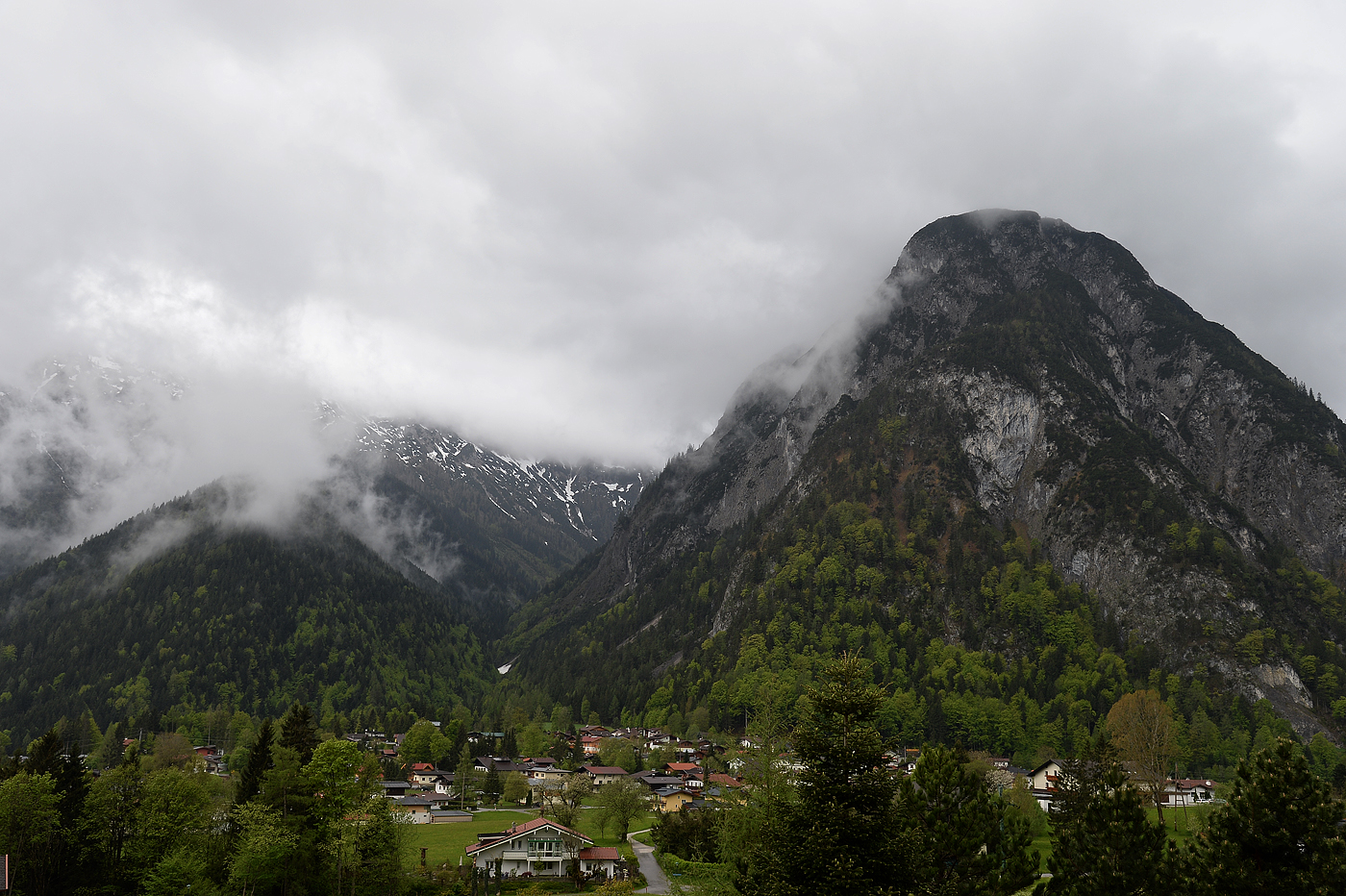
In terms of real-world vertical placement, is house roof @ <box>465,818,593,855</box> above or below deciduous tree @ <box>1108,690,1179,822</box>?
below

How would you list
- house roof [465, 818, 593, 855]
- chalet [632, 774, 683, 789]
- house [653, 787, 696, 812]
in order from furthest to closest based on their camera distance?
1. chalet [632, 774, 683, 789]
2. house [653, 787, 696, 812]
3. house roof [465, 818, 593, 855]

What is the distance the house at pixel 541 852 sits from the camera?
71875 millimetres

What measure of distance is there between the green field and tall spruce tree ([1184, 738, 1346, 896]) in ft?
163

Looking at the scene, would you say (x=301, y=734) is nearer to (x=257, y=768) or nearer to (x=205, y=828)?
(x=257, y=768)

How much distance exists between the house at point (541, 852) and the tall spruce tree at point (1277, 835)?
60.4m

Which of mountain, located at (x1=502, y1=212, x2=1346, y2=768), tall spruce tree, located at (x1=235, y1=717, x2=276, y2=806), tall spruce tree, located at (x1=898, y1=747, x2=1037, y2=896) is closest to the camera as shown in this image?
tall spruce tree, located at (x1=898, y1=747, x2=1037, y2=896)

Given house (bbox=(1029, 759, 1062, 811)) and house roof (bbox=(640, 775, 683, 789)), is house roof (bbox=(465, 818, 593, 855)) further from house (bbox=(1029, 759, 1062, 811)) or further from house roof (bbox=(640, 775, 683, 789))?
house (bbox=(1029, 759, 1062, 811))

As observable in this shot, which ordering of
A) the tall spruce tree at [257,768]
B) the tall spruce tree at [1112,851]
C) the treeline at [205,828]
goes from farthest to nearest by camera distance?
1. the tall spruce tree at [257,768]
2. the treeline at [205,828]
3. the tall spruce tree at [1112,851]

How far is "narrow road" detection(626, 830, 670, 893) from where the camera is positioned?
64.1 metres

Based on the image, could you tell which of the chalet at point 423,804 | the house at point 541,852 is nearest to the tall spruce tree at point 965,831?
the house at point 541,852

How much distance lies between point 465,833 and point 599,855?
22835 millimetres

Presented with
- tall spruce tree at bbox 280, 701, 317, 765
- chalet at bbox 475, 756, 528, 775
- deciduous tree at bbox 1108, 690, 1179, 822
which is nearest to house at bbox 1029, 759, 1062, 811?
deciduous tree at bbox 1108, 690, 1179, 822

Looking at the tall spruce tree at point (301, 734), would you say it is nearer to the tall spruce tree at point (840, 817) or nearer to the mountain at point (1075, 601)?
the tall spruce tree at point (840, 817)

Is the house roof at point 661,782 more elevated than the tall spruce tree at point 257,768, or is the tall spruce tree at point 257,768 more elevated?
the tall spruce tree at point 257,768
